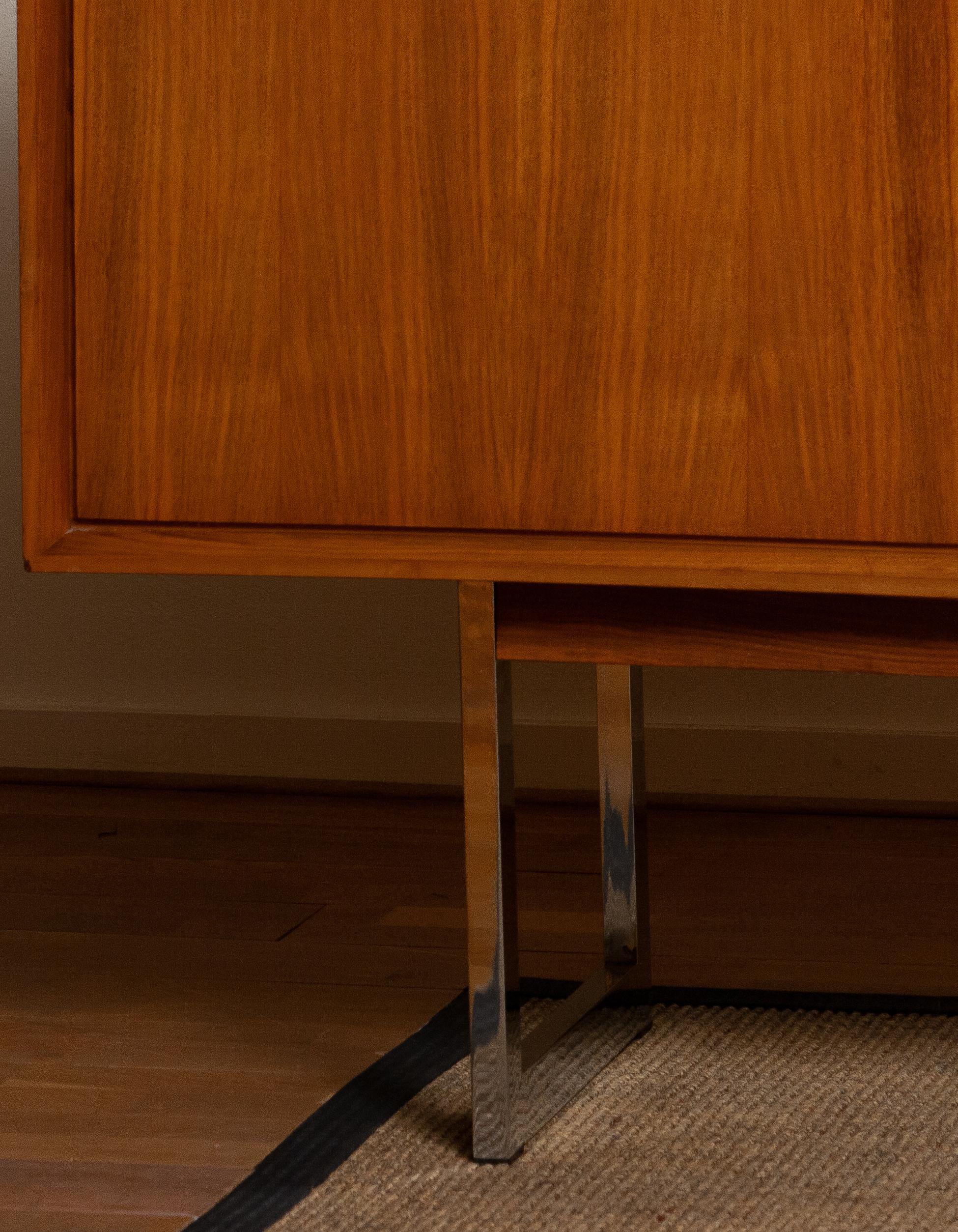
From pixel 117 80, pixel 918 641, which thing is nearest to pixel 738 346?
pixel 918 641

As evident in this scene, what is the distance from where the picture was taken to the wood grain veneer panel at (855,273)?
748mm

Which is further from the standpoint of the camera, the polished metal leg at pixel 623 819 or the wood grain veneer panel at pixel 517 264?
the polished metal leg at pixel 623 819

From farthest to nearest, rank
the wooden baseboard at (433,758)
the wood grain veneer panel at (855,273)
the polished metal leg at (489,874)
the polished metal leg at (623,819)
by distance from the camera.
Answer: the wooden baseboard at (433,758) < the polished metal leg at (623,819) < the polished metal leg at (489,874) < the wood grain veneer panel at (855,273)

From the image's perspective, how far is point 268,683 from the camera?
6.06ft

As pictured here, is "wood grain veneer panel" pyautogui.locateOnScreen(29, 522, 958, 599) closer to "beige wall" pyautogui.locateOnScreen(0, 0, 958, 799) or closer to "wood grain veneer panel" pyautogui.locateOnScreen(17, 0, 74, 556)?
"wood grain veneer panel" pyautogui.locateOnScreen(17, 0, 74, 556)

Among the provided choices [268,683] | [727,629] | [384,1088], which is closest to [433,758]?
[268,683]

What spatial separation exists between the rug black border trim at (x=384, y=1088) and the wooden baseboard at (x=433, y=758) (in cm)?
57

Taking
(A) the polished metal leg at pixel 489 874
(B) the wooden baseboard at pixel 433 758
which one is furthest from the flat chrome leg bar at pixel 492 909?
(B) the wooden baseboard at pixel 433 758

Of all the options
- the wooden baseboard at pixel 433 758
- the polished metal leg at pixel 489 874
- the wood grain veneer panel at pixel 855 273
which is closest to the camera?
the wood grain veneer panel at pixel 855 273

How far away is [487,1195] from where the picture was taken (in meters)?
0.83

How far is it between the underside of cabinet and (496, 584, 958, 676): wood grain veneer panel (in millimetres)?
58

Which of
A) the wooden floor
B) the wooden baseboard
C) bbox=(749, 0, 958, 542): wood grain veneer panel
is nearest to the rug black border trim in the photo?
the wooden floor

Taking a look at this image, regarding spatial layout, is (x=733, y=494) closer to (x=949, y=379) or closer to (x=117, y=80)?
(x=949, y=379)

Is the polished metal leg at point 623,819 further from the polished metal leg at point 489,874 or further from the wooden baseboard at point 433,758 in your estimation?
the wooden baseboard at point 433,758
